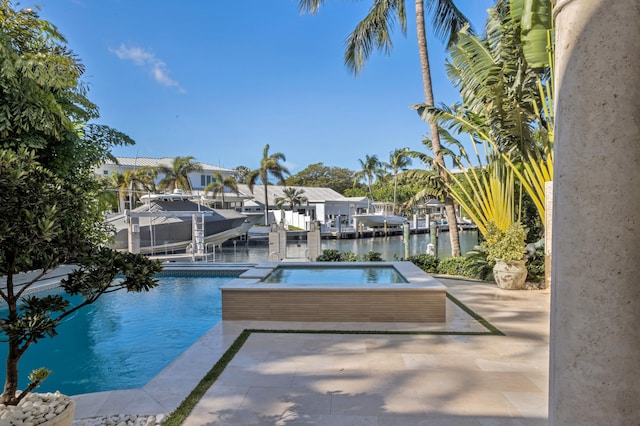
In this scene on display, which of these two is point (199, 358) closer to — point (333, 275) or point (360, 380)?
point (360, 380)

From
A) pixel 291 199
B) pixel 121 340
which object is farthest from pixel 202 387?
pixel 291 199

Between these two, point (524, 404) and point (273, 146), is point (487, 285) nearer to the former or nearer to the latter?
point (524, 404)

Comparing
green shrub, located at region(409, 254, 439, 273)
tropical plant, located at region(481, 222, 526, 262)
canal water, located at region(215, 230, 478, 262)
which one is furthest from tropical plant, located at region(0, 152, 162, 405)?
canal water, located at region(215, 230, 478, 262)

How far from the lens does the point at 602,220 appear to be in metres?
1.38

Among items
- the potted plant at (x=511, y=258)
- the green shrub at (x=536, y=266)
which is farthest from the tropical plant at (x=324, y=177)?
the potted plant at (x=511, y=258)

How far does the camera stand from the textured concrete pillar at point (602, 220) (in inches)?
53.3

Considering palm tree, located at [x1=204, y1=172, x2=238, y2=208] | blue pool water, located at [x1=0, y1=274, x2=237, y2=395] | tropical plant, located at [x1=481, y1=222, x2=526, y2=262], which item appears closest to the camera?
blue pool water, located at [x1=0, y1=274, x2=237, y2=395]

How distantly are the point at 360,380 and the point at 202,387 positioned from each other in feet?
5.87

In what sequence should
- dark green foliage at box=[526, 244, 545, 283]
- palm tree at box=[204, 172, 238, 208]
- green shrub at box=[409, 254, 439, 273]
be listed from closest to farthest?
1. dark green foliage at box=[526, 244, 545, 283]
2. green shrub at box=[409, 254, 439, 273]
3. palm tree at box=[204, 172, 238, 208]

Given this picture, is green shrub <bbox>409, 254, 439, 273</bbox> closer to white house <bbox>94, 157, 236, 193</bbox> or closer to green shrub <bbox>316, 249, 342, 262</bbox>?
green shrub <bbox>316, 249, 342, 262</bbox>

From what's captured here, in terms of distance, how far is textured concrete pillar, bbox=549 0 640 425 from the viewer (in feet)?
4.44

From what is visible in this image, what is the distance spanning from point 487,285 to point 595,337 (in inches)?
373

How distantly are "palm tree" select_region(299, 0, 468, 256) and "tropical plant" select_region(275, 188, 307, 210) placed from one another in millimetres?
28267

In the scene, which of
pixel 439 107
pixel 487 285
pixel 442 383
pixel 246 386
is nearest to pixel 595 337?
pixel 442 383
